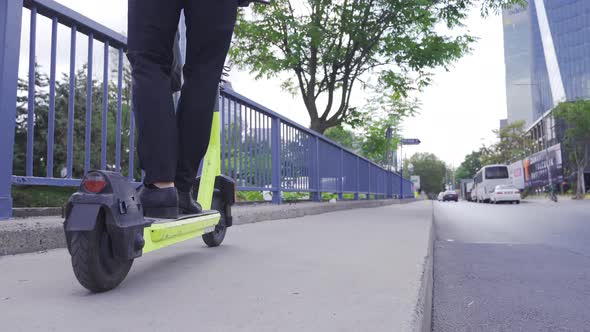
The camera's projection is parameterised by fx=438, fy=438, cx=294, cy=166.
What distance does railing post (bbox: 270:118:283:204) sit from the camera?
617cm

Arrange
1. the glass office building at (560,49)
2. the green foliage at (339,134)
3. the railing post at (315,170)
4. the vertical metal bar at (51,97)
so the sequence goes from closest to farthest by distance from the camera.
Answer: the vertical metal bar at (51,97), the railing post at (315,170), the green foliage at (339,134), the glass office building at (560,49)

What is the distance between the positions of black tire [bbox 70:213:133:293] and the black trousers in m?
0.36

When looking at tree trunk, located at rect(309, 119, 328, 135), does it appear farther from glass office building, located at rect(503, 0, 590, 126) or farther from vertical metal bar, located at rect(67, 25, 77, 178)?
glass office building, located at rect(503, 0, 590, 126)

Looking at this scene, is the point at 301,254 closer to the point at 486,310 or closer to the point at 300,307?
the point at 486,310

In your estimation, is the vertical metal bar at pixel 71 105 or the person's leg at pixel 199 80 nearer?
the person's leg at pixel 199 80

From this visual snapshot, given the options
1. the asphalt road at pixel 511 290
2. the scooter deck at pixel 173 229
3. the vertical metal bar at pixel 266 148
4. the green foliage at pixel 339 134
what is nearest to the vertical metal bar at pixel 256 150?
the vertical metal bar at pixel 266 148

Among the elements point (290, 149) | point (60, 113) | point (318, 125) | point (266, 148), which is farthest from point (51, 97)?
point (318, 125)

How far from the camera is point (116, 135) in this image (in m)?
3.25

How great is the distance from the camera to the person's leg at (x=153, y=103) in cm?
161

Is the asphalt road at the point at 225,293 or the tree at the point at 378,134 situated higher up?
the tree at the point at 378,134

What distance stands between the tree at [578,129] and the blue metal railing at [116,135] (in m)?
33.6

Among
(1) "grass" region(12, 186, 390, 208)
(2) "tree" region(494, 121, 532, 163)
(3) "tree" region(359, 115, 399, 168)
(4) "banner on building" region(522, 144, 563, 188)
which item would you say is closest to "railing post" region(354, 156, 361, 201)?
(1) "grass" region(12, 186, 390, 208)

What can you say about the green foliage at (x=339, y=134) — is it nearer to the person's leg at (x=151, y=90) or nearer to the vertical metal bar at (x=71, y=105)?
the vertical metal bar at (x=71, y=105)

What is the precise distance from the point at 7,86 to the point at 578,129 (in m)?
43.9
